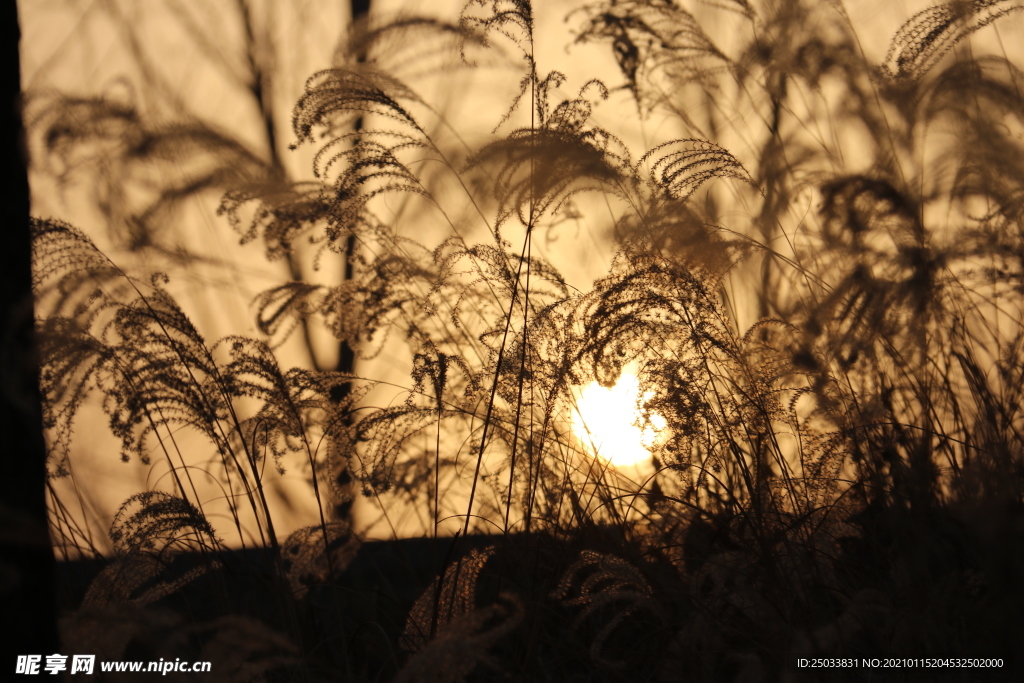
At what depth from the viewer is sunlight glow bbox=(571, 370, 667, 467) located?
6.81ft

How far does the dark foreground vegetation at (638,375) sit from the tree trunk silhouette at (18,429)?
159mm

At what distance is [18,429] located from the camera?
103 cm

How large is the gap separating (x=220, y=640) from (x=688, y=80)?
2.34 metres

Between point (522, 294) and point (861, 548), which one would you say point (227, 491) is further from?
point (861, 548)

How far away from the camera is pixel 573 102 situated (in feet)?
5.84

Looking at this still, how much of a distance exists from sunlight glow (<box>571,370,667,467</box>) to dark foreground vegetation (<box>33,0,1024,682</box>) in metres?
0.09

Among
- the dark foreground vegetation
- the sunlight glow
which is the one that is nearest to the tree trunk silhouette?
the dark foreground vegetation

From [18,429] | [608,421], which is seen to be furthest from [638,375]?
[18,429]

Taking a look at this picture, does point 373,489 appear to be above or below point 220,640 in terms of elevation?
above

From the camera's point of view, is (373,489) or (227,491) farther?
(227,491)

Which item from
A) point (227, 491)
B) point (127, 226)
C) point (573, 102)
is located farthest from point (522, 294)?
point (127, 226)

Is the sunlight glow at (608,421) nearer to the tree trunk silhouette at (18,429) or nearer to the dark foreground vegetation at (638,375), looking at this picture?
the dark foreground vegetation at (638,375)

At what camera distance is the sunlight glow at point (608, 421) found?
6.81 feet

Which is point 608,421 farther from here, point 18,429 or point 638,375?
point 18,429
